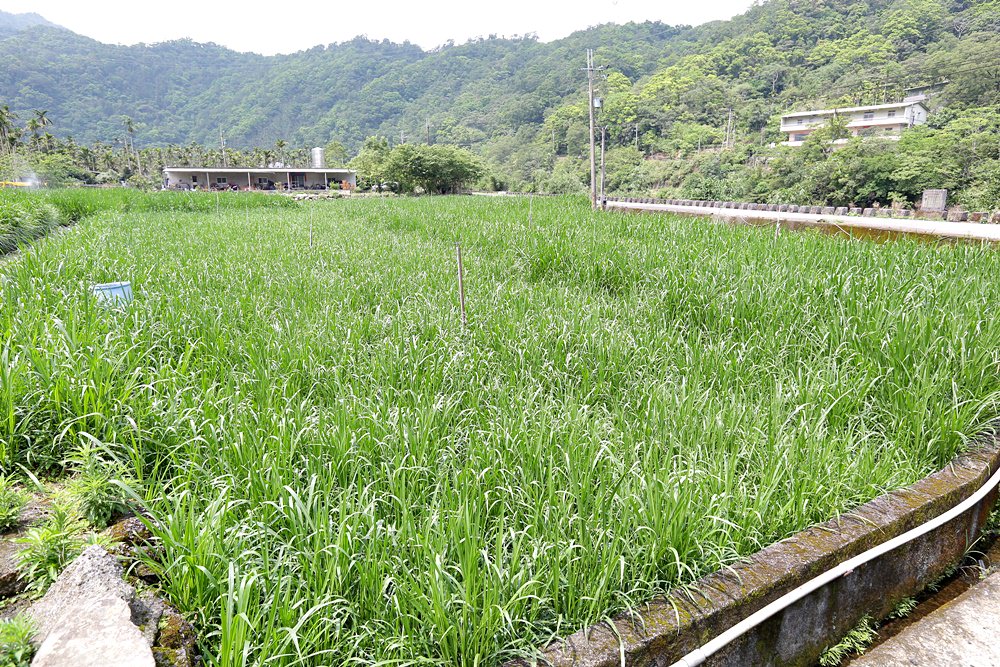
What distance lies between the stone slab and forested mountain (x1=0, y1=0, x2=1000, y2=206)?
90.5ft

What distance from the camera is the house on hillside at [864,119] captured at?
147 feet

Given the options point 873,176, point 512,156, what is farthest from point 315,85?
point 873,176

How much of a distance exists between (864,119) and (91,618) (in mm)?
60017

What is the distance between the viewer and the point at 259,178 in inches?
2263

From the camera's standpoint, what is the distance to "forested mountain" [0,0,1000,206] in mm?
33812

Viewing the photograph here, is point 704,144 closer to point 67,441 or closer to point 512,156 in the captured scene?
point 512,156

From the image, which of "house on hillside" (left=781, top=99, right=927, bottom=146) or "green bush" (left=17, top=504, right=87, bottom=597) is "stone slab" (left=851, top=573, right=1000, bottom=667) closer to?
"green bush" (left=17, top=504, right=87, bottom=597)

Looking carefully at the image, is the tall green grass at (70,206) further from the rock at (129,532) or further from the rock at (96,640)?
the rock at (96,640)

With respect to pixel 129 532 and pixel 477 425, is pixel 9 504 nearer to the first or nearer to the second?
pixel 129 532

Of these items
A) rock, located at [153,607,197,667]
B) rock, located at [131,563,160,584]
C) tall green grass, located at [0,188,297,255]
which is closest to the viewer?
rock, located at [153,607,197,667]

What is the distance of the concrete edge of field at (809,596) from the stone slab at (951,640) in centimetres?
11

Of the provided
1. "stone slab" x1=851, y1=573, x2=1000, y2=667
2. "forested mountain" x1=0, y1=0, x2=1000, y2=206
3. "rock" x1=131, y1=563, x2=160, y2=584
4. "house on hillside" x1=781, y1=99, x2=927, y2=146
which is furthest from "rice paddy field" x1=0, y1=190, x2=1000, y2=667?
"house on hillside" x1=781, y1=99, x2=927, y2=146

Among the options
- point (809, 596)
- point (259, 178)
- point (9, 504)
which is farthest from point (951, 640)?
point (259, 178)

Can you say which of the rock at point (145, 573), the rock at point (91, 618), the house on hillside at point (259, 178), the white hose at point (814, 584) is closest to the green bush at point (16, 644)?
the rock at point (91, 618)
